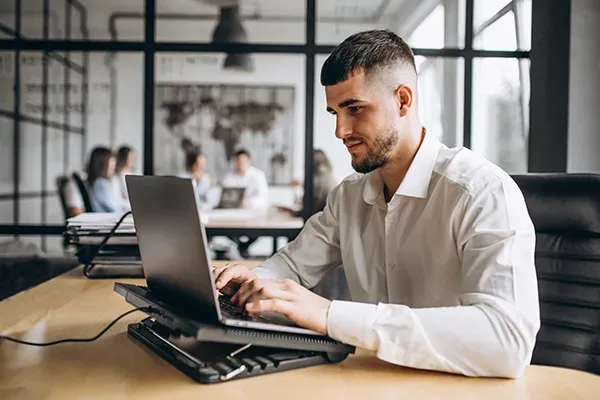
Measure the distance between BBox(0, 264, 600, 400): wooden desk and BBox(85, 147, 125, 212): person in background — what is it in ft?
14.1

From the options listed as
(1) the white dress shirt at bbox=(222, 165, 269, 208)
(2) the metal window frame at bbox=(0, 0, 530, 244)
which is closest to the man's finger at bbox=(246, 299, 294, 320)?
(2) the metal window frame at bbox=(0, 0, 530, 244)

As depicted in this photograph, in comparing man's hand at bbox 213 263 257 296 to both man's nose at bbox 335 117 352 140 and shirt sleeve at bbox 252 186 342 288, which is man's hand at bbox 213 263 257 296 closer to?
shirt sleeve at bbox 252 186 342 288

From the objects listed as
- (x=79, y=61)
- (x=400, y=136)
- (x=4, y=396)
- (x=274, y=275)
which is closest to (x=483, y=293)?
(x=400, y=136)

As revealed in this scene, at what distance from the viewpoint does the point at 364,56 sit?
4.32 feet

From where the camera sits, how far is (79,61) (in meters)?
5.74

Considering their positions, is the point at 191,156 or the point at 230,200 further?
the point at 191,156

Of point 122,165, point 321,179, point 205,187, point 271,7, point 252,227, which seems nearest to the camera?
point 252,227

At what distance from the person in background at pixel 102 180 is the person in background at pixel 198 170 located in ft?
3.30

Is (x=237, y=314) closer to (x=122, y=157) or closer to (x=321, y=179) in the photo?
(x=321, y=179)

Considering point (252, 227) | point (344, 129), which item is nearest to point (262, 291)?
point (344, 129)

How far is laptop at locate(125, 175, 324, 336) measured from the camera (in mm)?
890

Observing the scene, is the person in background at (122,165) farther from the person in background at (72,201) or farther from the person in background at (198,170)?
the person in background at (72,201)

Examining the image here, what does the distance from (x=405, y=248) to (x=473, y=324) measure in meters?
0.44

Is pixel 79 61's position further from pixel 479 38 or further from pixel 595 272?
pixel 595 272
